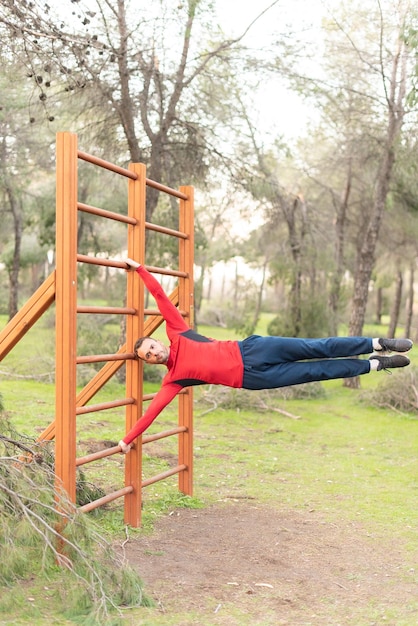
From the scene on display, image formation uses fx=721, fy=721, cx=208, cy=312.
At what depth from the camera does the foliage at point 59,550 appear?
2.92 m

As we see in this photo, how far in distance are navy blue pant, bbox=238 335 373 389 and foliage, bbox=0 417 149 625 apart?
136 centimetres

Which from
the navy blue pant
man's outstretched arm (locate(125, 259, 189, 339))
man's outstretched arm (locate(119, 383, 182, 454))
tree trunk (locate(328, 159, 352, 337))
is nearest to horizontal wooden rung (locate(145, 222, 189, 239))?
man's outstretched arm (locate(125, 259, 189, 339))

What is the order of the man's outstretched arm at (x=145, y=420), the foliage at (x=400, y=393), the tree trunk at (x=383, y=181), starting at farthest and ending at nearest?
the tree trunk at (x=383, y=181)
the foliage at (x=400, y=393)
the man's outstretched arm at (x=145, y=420)

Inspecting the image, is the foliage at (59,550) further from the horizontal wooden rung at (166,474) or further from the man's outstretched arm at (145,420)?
the horizontal wooden rung at (166,474)

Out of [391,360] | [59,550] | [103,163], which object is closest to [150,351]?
[103,163]

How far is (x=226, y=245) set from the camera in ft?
65.5

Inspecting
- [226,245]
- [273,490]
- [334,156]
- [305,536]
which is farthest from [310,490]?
[226,245]

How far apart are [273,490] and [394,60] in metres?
6.76

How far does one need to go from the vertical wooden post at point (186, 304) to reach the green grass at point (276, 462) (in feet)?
0.58

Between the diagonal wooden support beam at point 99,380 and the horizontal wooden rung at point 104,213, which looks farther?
the diagonal wooden support beam at point 99,380

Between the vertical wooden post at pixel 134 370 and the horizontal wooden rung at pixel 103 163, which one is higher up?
the horizontal wooden rung at pixel 103 163

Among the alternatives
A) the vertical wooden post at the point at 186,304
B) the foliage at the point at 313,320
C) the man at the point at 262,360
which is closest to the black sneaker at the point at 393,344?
the man at the point at 262,360

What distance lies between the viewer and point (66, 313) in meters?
3.54

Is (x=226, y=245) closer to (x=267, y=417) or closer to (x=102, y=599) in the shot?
(x=267, y=417)
